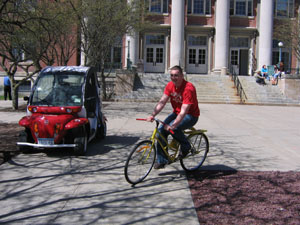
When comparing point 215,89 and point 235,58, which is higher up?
point 235,58

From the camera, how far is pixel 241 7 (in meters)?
34.9

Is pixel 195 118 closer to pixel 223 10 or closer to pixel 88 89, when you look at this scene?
pixel 88 89

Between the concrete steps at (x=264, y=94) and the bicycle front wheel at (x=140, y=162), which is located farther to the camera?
the concrete steps at (x=264, y=94)

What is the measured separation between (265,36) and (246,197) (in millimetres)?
30699

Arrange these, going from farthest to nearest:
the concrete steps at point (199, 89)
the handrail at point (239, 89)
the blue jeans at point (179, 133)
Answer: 1. the handrail at point (239, 89)
2. the concrete steps at point (199, 89)
3. the blue jeans at point (179, 133)

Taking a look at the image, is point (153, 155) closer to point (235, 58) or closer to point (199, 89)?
point (199, 89)

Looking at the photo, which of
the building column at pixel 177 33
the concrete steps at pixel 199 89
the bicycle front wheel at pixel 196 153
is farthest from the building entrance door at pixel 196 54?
the bicycle front wheel at pixel 196 153

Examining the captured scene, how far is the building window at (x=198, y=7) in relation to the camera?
34.4m

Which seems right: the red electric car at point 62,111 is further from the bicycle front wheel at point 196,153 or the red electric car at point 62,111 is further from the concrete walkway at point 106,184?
the bicycle front wheel at point 196,153

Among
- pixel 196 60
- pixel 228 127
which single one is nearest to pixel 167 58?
pixel 196 60

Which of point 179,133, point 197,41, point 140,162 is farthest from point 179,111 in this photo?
point 197,41

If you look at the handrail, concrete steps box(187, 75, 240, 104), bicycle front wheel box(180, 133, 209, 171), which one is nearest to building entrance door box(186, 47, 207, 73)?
concrete steps box(187, 75, 240, 104)

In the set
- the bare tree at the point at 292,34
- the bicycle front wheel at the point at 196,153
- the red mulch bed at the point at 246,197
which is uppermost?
the bare tree at the point at 292,34

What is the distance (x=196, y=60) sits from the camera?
34562 millimetres
